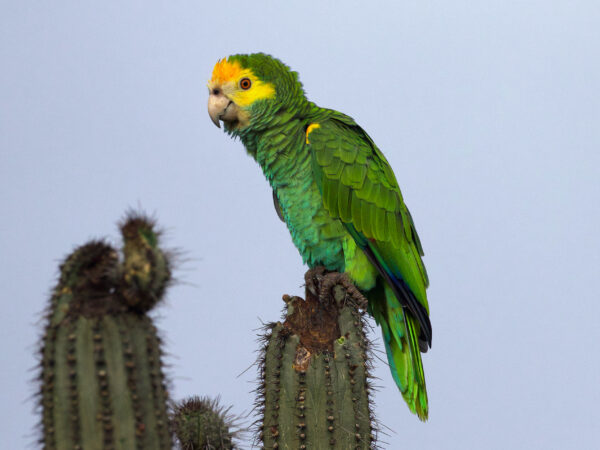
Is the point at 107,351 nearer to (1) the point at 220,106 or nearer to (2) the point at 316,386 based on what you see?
(2) the point at 316,386

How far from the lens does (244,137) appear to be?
4.04 metres

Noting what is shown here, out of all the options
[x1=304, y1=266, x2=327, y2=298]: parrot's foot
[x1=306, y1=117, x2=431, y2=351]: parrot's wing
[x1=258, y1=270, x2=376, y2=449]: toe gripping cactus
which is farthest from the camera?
[x1=306, y1=117, x2=431, y2=351]: parrot's wing

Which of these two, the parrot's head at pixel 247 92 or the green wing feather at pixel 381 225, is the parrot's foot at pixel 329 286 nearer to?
the green wing feather at pixel 381 225

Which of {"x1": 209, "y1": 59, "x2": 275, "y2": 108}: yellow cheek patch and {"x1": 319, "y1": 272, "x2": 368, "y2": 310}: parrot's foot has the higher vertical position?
{"x1": 209, "y1": 59, "x2": 275, "y2": 108}: yellow cheek patch

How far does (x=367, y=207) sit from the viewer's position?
12.3 feet

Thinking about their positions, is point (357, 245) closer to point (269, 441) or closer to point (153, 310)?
point (269, 441)

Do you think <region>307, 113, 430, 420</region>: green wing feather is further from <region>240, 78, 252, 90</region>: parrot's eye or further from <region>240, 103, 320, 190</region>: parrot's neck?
<region>240, 78, 252, 90</region>: parrot's eye

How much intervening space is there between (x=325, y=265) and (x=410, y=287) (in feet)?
1.74

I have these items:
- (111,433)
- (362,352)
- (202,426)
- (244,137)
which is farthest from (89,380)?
(244,137)

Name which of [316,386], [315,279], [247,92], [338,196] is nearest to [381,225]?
[338,196]

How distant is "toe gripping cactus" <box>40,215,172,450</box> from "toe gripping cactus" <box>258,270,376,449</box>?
3.24 ft

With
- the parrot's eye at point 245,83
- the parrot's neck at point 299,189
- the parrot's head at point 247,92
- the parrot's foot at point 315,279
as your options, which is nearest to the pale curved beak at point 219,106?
the parrot's head at point 247,92

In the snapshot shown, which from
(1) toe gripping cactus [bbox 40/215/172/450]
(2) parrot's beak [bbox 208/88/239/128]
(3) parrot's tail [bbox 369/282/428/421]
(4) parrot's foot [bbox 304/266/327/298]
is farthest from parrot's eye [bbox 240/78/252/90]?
(1) toe gripping cactus [bbox 40/215/172/450]

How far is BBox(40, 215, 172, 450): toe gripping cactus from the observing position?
1.66 m
